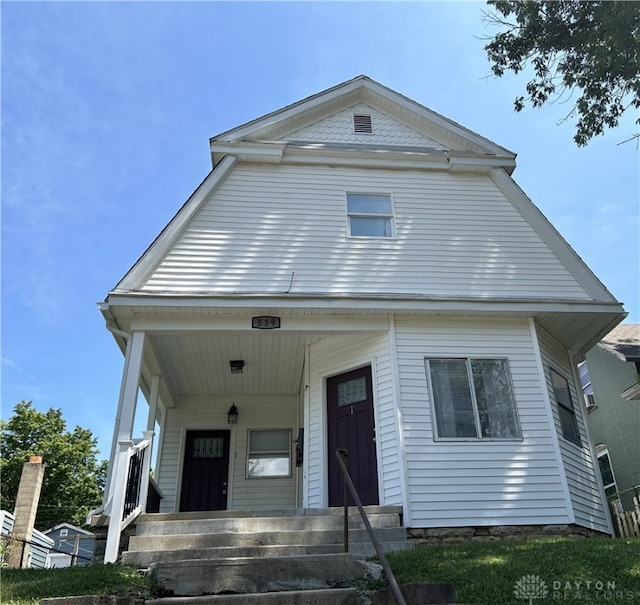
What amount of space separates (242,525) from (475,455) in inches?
125

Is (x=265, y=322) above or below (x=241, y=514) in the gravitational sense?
above

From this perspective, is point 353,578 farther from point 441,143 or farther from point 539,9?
point 539,9

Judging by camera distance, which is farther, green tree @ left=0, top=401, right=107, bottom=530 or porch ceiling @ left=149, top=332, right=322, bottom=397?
green tree @ left=0, top=401, right=107, bottom=530

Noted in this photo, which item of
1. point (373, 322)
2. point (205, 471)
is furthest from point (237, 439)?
point (373, 322)

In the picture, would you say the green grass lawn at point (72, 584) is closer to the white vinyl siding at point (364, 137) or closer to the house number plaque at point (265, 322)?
the house number plaque at point (265, 322)

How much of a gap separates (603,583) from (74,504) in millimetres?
30072

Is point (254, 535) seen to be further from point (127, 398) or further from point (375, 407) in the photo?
point (375, 407)

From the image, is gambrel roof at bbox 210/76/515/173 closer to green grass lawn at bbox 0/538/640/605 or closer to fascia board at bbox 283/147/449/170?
fascia board at bbox 283/147/449/170

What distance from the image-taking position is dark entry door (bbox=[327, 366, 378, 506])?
8.02m

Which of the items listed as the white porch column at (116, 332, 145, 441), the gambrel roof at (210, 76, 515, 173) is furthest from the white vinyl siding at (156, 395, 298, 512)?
the gambrel roof at (210, 76, 515, 173)

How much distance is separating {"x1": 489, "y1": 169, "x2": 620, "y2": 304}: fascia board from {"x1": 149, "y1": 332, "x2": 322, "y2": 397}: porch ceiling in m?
3.93

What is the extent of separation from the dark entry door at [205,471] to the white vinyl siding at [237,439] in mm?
139

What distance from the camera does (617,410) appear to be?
14.1m

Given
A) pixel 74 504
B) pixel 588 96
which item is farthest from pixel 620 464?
pixel 74 504
